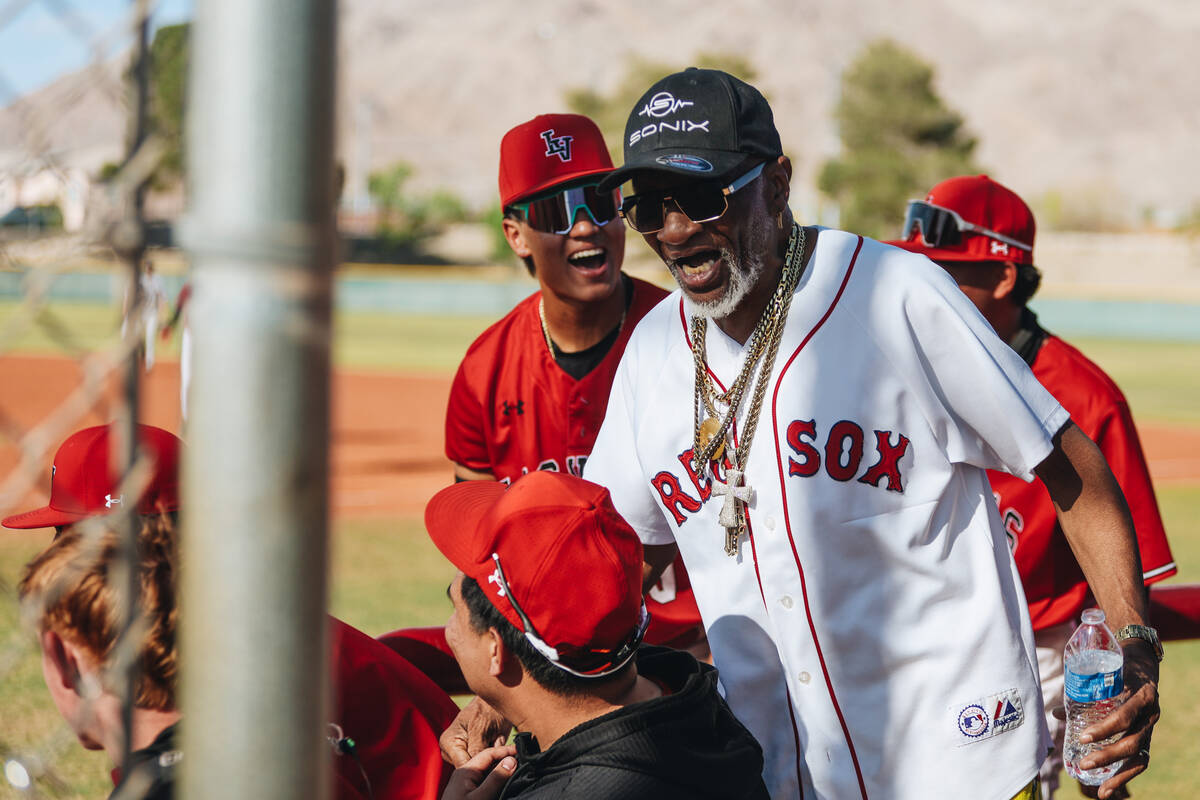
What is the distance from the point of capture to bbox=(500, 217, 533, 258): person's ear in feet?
14.3

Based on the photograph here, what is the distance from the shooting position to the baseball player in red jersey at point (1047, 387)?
3.64m

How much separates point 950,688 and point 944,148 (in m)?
65.1

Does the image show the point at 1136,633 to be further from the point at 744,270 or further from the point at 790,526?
the point at 744,270

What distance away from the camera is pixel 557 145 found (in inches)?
168

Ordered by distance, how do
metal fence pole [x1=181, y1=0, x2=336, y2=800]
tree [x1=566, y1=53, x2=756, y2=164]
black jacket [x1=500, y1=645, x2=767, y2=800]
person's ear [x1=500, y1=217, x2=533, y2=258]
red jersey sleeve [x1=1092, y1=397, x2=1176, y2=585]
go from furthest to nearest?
1. tree [x1=566, y1=53, x2=756, y2=164]
2. person's ear [x1=500, y1=217, x2=533, y2=258]
3. red jersey sleeve [x1=1092, y1=397, x2=1176, y2=585]
4. black jacket [x1=500, y1=645, x2=767, y2=800]
5. metal fence pole [x1=181, y1=0, x2=336, y2=800]

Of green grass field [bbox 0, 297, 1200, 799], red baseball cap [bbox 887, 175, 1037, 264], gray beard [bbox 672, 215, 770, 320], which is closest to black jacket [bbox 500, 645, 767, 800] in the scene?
green grass field [bbox 0, 297, 1200, 799]

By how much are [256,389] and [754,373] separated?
1.82 meters

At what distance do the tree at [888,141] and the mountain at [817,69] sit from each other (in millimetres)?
53022

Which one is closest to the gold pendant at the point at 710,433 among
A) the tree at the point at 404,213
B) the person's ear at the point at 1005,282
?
the person's ear at the point at 1005,282

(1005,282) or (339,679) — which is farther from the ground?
(1005,282)

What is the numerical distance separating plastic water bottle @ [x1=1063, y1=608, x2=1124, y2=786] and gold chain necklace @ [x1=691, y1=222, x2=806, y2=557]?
0.74 meters

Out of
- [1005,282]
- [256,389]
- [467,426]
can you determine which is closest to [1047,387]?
[1005,282]

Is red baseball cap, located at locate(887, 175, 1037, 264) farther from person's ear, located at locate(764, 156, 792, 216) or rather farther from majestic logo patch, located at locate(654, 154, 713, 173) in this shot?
majestic logo patch, located at locate(654, 154, 713, 173)

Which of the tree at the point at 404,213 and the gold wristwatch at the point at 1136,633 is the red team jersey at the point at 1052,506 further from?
the tree at the point at 404,213
